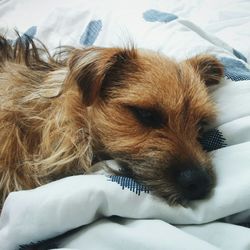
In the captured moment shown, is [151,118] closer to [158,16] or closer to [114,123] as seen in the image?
[114,123]

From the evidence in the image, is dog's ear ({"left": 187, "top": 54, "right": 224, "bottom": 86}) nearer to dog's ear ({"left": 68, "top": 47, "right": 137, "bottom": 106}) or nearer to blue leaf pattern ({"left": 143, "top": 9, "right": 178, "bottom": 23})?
dog's ear ({"left": 68, "top": 47, "right": 137, "bottom": 106})

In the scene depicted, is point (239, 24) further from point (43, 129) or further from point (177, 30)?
point (43, 129)

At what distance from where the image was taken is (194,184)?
1.01 metres

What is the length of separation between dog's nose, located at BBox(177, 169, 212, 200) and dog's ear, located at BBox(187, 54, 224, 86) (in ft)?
1.36

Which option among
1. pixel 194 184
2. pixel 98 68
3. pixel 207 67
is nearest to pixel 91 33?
pixel 207 67

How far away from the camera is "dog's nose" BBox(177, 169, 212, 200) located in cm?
101

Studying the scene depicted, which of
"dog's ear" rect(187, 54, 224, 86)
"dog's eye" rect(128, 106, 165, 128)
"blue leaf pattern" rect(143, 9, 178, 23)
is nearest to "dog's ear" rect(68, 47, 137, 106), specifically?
"dog's eye" rect(128, 106, 165, 128)

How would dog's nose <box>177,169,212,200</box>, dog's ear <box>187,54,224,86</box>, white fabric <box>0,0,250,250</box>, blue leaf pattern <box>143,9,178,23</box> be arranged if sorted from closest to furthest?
white fabric <box>0,0,250,250</box>
dog's nose <box>177,169,212,200</box>
dog's ear <box>187,54,224,86</box>
blue leaf pattern <box>143,9,178,23</box>

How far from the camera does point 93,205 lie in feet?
3.06

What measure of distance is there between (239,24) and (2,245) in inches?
64.1

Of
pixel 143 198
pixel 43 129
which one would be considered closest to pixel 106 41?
pixel 43 129

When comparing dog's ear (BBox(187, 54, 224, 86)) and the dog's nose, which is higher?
dog's ear (BBox(187, 54, 224, 86))

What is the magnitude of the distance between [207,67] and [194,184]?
1.56ft

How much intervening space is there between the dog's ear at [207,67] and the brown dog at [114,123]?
7 centimetres
